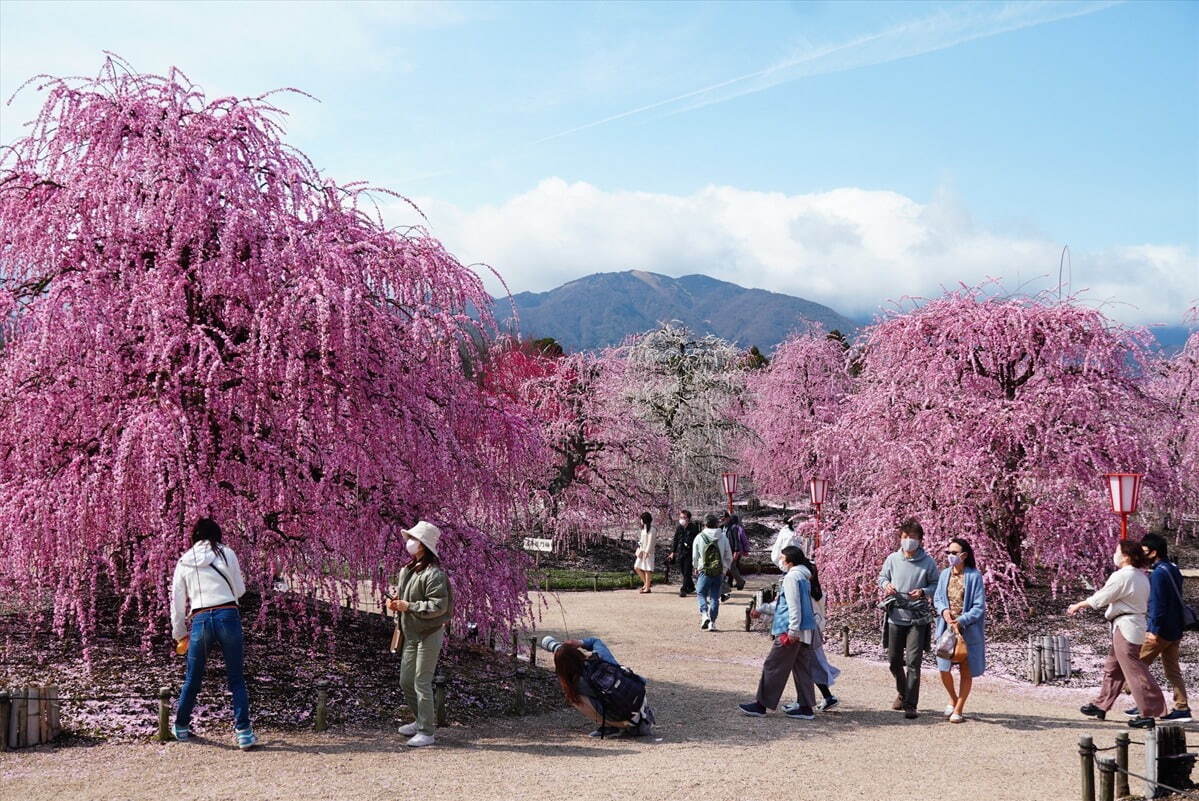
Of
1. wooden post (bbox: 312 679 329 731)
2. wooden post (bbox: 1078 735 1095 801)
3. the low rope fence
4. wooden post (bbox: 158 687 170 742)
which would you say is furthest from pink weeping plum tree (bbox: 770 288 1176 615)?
wooden post (bbox: 158 687 170 742)

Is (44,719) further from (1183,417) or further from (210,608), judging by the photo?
(1183,417)

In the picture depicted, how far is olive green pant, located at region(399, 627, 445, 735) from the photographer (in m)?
8.19

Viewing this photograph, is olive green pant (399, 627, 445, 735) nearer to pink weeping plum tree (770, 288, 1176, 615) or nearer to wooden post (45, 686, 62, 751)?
wooden post (45, 686, 62, 751)

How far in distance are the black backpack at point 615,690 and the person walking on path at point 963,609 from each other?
2.94 m

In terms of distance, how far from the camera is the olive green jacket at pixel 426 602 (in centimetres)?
816

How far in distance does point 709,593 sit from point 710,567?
50cm

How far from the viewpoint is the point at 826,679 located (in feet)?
32.3

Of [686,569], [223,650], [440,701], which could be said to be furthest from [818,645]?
[686,569]

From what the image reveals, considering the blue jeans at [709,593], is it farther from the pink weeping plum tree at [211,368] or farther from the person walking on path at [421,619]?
the person walking on path at [421,619]

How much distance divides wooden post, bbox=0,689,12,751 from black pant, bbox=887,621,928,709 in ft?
24.5

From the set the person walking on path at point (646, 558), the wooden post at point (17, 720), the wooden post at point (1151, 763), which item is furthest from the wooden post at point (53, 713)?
the person walking on path at point (646, 558)

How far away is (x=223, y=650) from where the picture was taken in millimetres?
7648

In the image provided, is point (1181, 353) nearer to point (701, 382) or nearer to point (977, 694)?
point (701, 382)

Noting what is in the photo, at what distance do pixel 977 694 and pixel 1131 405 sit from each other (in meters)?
6.96
